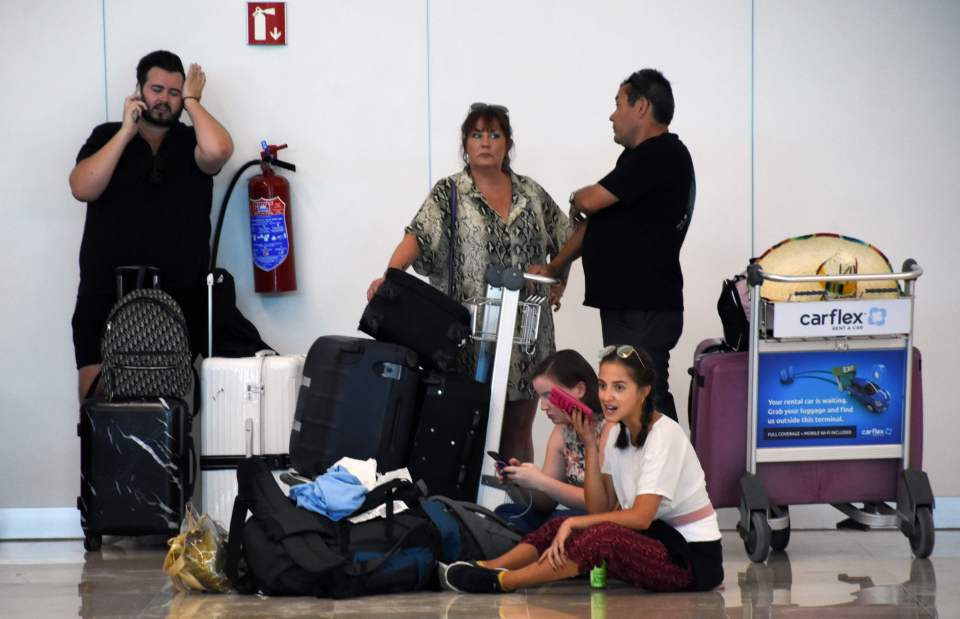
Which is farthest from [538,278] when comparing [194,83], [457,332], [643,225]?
[194,83]

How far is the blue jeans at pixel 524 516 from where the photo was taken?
13.3 feet

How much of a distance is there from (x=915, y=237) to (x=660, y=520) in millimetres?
1993

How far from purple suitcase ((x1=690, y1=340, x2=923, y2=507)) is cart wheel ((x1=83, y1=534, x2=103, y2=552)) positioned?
212cm

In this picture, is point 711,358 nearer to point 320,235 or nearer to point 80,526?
point 320,235

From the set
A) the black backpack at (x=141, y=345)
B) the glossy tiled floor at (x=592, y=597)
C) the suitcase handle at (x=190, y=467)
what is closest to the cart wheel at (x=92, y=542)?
the glossy tiled floor at (x=592, y=597)

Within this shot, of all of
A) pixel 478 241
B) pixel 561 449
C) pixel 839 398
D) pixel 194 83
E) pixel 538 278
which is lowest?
pixel 561 449

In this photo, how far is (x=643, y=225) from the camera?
4.32 m

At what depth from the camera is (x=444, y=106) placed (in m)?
5.11

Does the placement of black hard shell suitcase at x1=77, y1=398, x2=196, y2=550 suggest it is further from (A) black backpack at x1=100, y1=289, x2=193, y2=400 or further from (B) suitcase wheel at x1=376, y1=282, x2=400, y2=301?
(B) suitcase wheel at x1=376, y1=282, x2=400, y2=301

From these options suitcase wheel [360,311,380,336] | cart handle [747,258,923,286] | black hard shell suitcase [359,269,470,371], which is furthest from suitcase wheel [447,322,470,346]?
cart handle [747,258,923,286]

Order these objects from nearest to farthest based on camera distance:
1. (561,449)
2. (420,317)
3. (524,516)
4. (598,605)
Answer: (598,605), (561,449), (524,516), (420,317)

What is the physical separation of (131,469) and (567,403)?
1.72 metres

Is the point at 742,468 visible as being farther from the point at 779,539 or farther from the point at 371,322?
the point at 371,322

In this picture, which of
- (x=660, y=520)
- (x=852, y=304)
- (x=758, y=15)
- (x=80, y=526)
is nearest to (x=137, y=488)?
(x=80, y=526)
